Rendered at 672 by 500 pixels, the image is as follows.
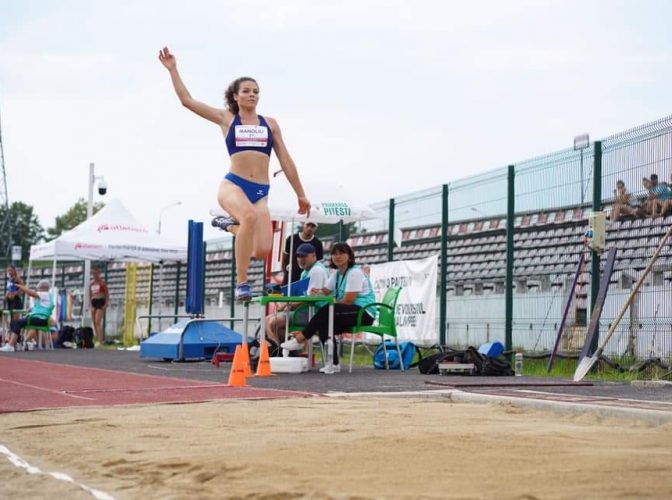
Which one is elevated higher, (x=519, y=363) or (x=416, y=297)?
(x=416, y=297)

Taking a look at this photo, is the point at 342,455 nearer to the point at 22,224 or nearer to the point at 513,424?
the point at 513,424

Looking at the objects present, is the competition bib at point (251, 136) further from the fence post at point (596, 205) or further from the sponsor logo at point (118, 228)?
the sponsor logo at point (118, 228)

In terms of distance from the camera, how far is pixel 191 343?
1558 cm

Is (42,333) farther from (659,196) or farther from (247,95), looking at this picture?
(659,196)

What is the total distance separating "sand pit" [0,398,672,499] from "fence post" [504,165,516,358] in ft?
24.9

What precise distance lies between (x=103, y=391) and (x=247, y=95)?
281 cm

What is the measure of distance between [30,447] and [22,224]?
96715mm

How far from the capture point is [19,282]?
2194 centimetres

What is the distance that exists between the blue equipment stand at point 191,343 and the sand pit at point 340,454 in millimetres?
9278

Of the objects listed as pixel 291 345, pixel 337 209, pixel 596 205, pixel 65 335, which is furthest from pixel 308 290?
pixel 65 335

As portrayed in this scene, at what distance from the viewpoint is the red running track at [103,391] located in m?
7.34

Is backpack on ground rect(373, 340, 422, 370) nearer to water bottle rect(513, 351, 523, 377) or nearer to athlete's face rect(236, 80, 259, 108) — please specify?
water bottle rect(513, 351, 523, 377)

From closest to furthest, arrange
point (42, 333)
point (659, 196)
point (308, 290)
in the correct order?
point (659, 196) < point (308, 290) < point (42, 333)

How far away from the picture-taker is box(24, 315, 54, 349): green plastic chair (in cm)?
2128
